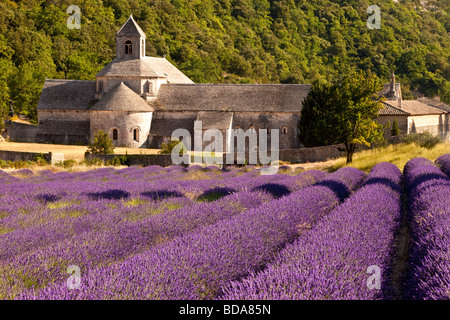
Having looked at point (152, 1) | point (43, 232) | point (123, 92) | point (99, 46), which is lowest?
point (43, 232)

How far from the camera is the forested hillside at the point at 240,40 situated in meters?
72.6

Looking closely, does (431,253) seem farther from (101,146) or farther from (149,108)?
(149,108)

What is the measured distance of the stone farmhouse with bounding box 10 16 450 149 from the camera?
44.0 metres

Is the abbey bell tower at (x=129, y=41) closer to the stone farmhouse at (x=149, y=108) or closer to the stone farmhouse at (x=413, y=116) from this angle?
the stone farmhouse at (x=149, y=108)

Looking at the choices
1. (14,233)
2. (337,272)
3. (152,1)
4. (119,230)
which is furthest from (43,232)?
(152,1)

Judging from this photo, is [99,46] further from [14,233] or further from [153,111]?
[14,233]

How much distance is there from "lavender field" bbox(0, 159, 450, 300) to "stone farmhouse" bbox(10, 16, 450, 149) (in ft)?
111

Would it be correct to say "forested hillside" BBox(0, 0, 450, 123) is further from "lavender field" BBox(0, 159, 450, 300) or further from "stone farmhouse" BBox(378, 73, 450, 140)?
"lavender field" BBox(0, 159, 450, 300)

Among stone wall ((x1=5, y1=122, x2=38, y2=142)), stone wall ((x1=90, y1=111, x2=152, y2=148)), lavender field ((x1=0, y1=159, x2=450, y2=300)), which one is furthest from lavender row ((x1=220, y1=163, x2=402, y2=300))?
stone wall ((x1=5, y1=122, x2=38, y2=142))

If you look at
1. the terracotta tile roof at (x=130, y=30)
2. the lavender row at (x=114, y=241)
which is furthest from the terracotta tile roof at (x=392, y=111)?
the lavender row at (x=114, y=241)

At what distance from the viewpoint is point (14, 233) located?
21.7 feet

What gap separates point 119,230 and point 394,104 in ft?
147

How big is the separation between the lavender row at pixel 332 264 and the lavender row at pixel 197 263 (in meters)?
0.25

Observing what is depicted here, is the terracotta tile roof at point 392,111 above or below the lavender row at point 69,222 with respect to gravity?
above
